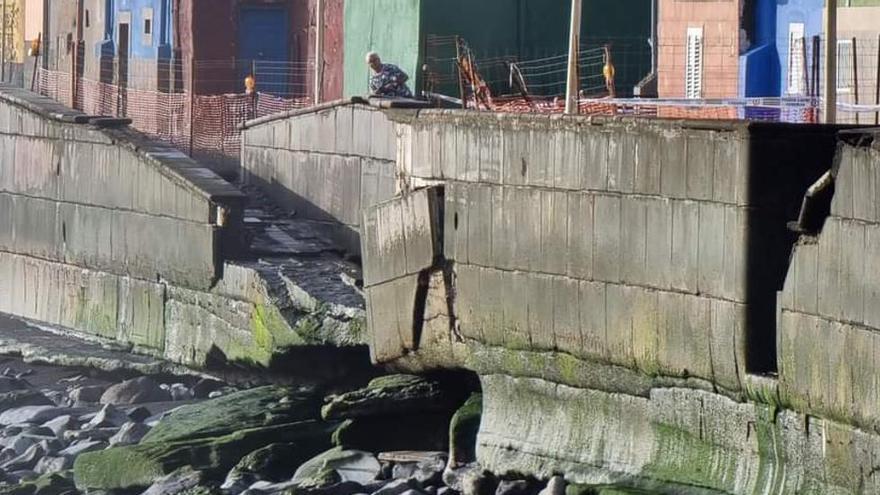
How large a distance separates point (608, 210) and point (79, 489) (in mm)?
5529

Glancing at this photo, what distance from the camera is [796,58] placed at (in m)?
23.6

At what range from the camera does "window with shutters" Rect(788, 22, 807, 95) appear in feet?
76.4

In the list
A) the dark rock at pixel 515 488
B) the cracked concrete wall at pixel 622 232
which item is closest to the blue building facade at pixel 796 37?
the cracked concrete wall at pixel 622 232

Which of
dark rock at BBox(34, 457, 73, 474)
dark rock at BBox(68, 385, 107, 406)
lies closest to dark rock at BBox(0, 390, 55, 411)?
dark rock at BBox(68, 385, 107, 406)

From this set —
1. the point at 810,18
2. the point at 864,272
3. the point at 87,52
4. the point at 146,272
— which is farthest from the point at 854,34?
the point at 87,52

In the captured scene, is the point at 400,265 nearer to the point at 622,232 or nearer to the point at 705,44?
the point at 622,232

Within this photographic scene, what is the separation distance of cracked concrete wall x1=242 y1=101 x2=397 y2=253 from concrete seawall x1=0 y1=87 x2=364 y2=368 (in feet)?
2.38

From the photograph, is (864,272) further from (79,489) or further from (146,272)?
(146,272)

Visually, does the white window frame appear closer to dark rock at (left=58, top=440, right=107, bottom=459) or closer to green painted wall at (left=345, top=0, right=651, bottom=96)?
green painted wall at (left=345, top=0, right=651, bottom=96)

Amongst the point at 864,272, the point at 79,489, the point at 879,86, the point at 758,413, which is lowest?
the point at 79,489

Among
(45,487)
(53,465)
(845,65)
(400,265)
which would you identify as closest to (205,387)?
(53,465)

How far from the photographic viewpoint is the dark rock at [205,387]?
2130 cm

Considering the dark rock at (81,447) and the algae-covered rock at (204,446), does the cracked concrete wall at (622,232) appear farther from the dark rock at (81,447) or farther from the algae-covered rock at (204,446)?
the dark rock at (81,447)

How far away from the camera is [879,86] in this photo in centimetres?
2086
